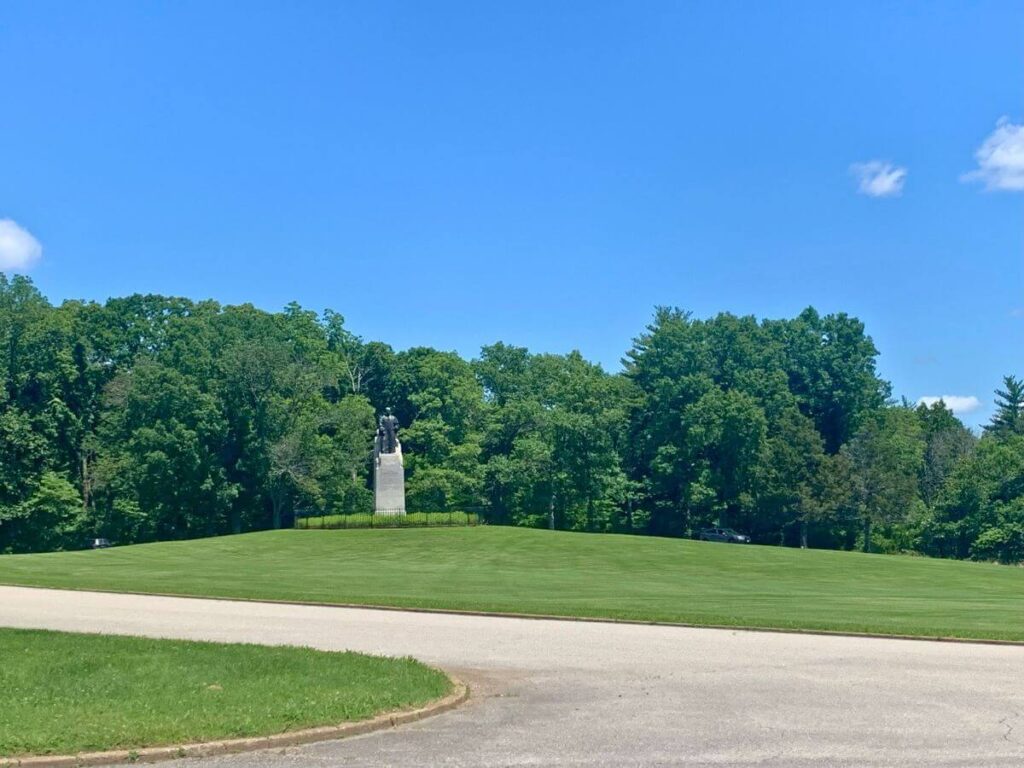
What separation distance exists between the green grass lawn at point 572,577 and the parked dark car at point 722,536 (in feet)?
72.0

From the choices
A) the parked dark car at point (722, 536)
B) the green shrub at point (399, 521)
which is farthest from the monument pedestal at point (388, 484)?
the parked dark car at point (722, 536)

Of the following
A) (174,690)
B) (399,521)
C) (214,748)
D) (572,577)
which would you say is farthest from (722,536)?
(214,748)

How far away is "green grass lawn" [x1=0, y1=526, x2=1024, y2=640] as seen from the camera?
→ 21500 millimetres

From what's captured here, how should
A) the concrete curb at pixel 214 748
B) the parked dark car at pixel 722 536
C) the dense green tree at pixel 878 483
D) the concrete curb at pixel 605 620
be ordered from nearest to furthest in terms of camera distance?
the concrete curb at pixel 214 748 < the concrete curb at pixel 605 620 < the dense green tree at pixel 878 483 < the parked dark car at pixel 722 536

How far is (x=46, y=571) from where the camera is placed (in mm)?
35281

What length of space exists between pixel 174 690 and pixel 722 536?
6769 cm

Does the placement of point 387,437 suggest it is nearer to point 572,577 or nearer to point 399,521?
point 399,521

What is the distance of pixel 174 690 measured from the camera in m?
10.9

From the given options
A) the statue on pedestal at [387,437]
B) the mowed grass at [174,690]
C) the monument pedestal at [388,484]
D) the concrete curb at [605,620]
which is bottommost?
the concrete curb at [605,620]

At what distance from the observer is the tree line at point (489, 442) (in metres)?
74.8

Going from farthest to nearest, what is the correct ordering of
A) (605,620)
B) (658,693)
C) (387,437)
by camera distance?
(387,437)
(605,620)
(658,693)

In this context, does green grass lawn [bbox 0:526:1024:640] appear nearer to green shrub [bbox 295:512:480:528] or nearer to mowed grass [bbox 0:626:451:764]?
green shrub [bbox 295:512:480:528]

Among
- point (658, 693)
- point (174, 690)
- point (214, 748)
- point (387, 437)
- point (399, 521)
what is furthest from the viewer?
point (387, 437)

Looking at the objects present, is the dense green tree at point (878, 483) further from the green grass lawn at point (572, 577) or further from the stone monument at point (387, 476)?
the stone monument at point (387, 476)
